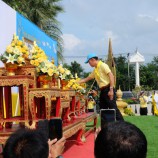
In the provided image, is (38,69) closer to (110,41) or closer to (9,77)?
(9,77)

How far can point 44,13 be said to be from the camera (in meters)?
19.4

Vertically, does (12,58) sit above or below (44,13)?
below

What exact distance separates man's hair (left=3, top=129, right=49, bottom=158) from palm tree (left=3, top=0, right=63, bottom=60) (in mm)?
16951

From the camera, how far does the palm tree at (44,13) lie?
18.5 meters

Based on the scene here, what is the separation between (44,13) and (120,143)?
18742 millimetres

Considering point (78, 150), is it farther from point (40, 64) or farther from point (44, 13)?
point (44, 13)

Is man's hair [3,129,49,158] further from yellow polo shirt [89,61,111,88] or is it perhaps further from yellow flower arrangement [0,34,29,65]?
yellow polo shirt [89,61,111,88]

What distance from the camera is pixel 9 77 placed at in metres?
3.56

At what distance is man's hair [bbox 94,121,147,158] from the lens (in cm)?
127

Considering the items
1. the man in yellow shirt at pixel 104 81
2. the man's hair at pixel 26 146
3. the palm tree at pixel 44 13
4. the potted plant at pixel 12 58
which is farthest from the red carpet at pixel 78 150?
the palm tree at pixel 44 13

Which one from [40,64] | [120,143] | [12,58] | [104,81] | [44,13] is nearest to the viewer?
[120,143]

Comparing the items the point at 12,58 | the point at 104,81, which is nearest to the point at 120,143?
the point at 12,58

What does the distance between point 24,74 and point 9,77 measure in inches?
12.8

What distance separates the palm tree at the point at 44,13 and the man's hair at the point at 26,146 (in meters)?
17.0
